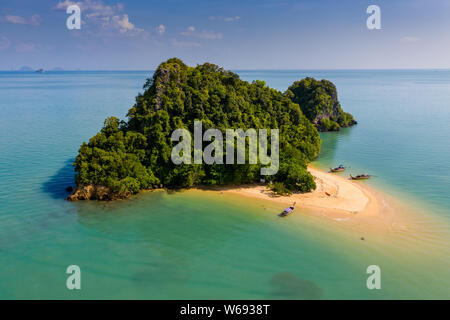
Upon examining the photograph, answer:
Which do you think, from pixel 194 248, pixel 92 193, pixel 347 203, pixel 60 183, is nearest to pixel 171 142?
pixel 92 193

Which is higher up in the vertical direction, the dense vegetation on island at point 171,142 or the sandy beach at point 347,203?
the dense vegetation on island at point 171,142

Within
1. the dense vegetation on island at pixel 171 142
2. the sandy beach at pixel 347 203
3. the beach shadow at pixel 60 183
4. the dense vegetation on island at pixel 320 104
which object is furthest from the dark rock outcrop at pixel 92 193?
the dense vegetation on island at pixel 320 104

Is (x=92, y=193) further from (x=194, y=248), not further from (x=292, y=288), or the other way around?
(x=292, y=288)

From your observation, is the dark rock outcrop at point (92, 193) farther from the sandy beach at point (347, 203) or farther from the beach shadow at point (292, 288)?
the beach shadow at point (292, 288)

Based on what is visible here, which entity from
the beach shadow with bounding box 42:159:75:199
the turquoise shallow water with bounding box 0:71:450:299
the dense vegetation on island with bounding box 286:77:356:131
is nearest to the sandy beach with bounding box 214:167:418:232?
the turquoise shallow water with bounding box 0:71:450:299
